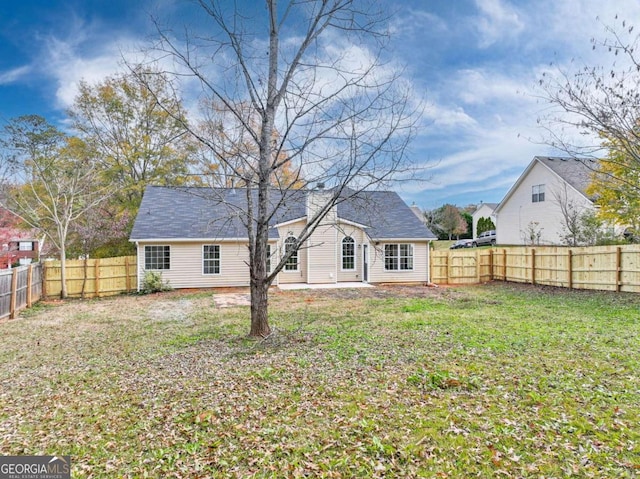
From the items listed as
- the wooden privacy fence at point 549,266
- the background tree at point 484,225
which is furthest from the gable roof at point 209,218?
the background tree at point 484,225

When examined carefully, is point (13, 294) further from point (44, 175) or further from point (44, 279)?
point (44, 175)

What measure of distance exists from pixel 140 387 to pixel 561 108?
11169mm

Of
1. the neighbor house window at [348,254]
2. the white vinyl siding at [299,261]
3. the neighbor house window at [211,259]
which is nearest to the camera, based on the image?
the neighbor house window at [211,259]

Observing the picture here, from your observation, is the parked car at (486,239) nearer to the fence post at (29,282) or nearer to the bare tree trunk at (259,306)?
the bare tree trunk at (259,306)

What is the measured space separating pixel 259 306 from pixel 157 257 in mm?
10266

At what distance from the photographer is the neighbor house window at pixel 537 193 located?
23969mm

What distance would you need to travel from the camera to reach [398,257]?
17.0 metres

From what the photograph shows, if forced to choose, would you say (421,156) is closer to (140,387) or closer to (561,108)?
(140,387)

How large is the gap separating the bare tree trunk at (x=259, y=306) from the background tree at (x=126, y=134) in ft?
49.6

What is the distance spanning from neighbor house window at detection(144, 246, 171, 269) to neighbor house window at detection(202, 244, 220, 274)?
1.40 metres

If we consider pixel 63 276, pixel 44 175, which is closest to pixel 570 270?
pixel 63 276

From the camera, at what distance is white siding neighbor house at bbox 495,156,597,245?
21203 mm

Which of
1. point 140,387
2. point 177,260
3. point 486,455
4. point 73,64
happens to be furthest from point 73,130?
point 486,455

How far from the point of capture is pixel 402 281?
55.5 feet
